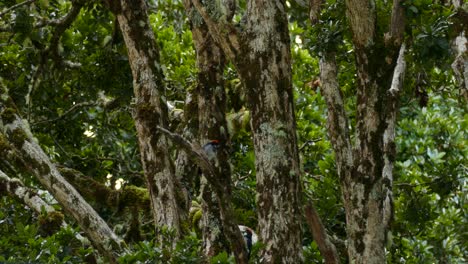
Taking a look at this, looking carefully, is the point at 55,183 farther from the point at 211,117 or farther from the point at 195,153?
the point at 195,153

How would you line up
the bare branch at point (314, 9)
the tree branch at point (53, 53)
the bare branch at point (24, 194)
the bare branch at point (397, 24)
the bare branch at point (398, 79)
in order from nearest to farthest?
the bare branch at point (397, 24) → the bare branch at point (398, 79) → the bare branch at point (314, 9) → the bare branch at point (24, 194) → the tree branch at point (53, 53)

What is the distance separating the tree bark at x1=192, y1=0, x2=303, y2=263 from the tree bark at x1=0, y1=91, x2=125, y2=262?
126 cm

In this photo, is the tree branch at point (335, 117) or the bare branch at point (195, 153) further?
the tree branch at point (335, 117)

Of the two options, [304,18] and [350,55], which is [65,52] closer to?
[304,18]

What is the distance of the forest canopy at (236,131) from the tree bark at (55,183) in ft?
0.04

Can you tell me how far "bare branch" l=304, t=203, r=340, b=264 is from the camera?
422cm

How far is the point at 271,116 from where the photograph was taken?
4.63 metres

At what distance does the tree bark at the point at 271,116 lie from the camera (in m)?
4.51

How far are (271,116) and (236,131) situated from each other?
3.14 m

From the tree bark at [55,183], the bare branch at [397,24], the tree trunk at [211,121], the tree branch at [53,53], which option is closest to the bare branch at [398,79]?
the bare branch at [397,24]

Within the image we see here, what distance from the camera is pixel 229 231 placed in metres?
4.31

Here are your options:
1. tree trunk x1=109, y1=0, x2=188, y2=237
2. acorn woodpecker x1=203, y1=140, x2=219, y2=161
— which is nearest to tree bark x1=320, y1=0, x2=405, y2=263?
acorn woodpecker x1=203, y1=140, x2=219, y2=161

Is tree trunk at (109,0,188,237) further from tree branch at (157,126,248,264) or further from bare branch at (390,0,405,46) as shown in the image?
bare branch at (390,0,405,46)

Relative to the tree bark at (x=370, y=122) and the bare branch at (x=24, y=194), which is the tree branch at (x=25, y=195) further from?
the tree bark at (x=370, y=122)
